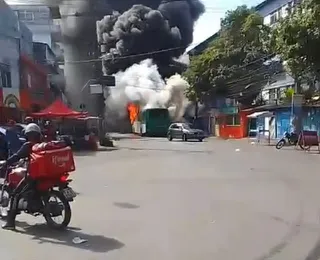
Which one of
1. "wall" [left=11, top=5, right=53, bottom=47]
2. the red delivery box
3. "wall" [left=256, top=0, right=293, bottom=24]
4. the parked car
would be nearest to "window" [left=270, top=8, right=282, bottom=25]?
"wall" [left=256, top=0, right=293, bottom=24]

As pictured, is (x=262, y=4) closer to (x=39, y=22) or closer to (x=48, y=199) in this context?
(x=39, y=22)

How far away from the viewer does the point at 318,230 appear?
7594mm

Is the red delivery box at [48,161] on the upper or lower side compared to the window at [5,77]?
lower

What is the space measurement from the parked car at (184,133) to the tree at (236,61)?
6.94 meters

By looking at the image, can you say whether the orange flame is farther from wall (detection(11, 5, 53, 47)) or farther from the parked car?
the parked car

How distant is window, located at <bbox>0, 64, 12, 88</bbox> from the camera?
3375cm

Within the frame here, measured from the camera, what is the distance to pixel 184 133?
41.8 metres

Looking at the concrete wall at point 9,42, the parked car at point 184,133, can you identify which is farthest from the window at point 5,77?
the parked car at point 184,133

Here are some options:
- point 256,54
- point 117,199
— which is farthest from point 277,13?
point 117,199

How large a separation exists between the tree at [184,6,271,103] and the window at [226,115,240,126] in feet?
6.94

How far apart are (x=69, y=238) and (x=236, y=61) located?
136 ft

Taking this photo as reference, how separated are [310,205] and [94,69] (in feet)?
139

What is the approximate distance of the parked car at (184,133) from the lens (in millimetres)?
41375

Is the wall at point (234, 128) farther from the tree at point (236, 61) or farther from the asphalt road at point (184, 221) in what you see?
the asphalt road at point (184, 221)
